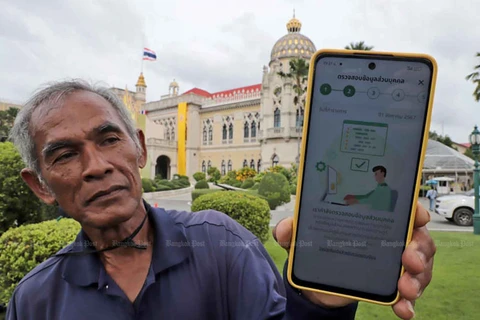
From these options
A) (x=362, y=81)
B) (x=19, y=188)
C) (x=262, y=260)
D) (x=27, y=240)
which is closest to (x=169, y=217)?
(x=262, y=260)

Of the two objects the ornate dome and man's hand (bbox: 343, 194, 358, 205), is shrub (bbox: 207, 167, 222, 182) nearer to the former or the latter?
the ornate dome

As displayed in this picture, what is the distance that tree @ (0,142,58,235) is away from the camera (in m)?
3.90

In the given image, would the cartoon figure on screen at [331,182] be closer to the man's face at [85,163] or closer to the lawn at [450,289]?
the man's face at [85,163]

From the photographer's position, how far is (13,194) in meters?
4.02

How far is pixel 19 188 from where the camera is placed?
400 cm

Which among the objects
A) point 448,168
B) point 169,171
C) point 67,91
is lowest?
point 169,171

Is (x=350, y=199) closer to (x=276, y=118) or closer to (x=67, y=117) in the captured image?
(x=67, y=117)

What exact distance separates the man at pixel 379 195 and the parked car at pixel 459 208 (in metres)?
11.5

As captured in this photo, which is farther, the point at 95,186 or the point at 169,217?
the point at 169,217

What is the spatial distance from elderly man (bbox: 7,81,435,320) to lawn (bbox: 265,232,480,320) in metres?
3.25

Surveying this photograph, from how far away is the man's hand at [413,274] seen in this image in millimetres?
845

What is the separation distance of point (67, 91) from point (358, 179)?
1.03m

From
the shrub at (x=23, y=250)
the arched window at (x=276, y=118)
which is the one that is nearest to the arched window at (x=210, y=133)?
the arched window at (x=276, y=118)

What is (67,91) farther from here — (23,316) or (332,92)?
(332,92)
